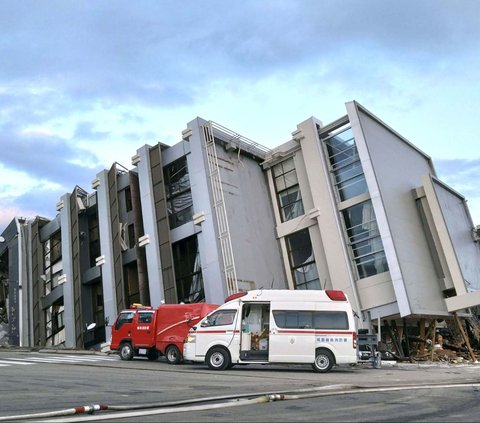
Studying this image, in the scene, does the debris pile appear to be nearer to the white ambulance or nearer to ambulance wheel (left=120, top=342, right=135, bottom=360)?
the white ambulance

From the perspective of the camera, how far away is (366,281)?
25.1 meters

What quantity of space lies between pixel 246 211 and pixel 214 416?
21.2 metres

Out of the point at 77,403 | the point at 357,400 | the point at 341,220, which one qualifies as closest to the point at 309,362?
the point at 357,400

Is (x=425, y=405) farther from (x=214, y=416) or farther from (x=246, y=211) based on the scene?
(x=246, y=211)

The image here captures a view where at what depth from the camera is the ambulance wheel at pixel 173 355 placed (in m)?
19.6

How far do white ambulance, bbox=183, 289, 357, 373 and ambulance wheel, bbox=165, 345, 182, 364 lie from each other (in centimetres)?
291

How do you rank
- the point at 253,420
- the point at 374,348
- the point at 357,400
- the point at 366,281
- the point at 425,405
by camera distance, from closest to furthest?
the point at 253,420
the point at 425,405
the point at 357,400
the point at 374,348
the point at 366,281

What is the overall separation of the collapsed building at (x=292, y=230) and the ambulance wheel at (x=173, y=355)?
16.8ft

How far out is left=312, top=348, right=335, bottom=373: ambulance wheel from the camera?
16.3 metres

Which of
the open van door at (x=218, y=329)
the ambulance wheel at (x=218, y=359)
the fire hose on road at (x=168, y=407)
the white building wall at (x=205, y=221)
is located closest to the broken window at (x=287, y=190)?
the white building wall at (x=205, y=221)

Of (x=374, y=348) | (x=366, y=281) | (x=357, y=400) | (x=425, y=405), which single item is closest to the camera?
(x=425, y=405)

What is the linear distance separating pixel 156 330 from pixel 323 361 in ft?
24.7

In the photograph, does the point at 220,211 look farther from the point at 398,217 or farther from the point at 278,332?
the point at 278,332

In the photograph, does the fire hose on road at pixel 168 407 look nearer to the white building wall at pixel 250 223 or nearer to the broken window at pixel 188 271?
the white building wall at pixel 250 223
